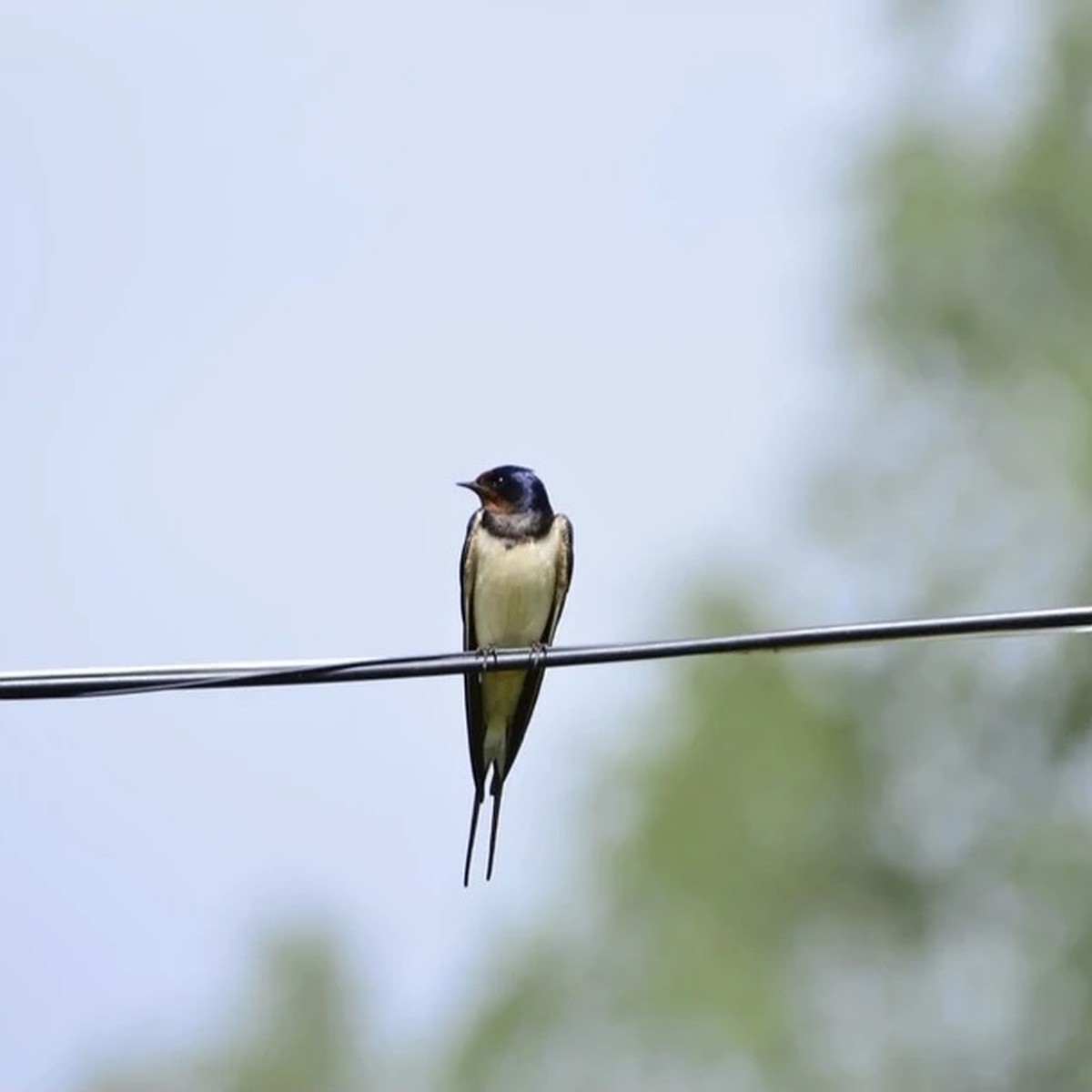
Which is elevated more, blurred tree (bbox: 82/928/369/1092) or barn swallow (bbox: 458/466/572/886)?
barn swallow (bbox: 458/466/572/886)

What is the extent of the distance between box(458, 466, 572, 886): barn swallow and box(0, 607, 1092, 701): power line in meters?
2.93

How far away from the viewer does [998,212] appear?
17.8 metres

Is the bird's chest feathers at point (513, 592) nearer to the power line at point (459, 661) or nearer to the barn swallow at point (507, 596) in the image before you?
the barn swallow at point (507, 596)

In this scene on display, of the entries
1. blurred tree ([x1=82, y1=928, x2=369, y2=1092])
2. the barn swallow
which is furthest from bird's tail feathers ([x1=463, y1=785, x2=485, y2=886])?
blurred tree ([x1=82, y1=928, x2=369, y2=1092])

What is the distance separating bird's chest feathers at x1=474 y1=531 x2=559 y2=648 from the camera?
346 inches

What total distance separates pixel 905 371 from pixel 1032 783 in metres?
2.55

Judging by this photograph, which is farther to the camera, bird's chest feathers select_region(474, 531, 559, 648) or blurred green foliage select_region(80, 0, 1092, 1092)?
blurred green foliage select_region(80, 0, 1092, 1092)

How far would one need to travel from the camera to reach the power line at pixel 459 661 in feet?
18.2

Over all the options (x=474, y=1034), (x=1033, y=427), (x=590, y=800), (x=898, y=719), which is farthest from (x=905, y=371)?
(x=474, y=1034)

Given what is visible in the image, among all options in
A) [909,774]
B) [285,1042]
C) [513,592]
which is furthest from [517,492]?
[285,1042]

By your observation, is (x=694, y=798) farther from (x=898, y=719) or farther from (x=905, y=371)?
(x=905, y=371)

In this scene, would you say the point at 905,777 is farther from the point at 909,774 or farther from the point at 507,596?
the point at 507,596

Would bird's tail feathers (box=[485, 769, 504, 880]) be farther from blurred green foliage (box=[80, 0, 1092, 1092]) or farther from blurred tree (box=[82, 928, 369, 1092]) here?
blurred tree (box=[82, 928, 369, 1092])

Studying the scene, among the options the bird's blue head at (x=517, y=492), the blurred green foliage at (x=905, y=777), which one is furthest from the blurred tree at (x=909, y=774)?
the bird's blue head at (x=517, y=492)
